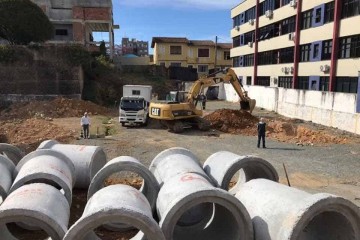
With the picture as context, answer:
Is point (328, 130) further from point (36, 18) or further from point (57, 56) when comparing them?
point (36, 18)

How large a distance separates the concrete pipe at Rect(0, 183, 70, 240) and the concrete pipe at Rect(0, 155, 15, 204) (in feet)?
4.33

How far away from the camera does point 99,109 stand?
1316 inches

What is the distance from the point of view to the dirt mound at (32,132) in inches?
827

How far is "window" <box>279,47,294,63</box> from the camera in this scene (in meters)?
39.8


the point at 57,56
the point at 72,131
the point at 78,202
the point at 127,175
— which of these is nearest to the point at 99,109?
the point at 57,56

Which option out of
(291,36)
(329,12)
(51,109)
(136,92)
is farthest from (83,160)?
(291,36)

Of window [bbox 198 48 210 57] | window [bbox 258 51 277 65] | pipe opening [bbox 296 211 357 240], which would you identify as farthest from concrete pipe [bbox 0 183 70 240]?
window [bbox 198 48 210 57]

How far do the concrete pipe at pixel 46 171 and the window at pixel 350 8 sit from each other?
25790 millimetres

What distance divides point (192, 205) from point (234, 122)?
1928 cm

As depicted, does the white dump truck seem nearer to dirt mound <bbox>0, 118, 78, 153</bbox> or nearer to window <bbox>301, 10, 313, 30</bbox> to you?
dirt mound <bbox>0, 118, 78, 153</bbox>

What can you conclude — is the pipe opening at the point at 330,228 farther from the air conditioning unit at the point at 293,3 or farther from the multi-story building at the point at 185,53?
the multi-story building at the point at 185,53

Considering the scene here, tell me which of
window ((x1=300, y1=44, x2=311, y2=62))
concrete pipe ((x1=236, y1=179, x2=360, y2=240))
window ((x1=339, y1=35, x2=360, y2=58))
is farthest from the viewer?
window ((x1=300, y1=44, x2=311, y2=62))

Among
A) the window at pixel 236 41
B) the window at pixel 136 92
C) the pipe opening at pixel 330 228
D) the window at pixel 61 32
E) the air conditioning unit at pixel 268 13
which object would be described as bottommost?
the pipe opening at pixel 330 228

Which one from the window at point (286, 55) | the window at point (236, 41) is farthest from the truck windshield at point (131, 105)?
the window at point (236, 41)
